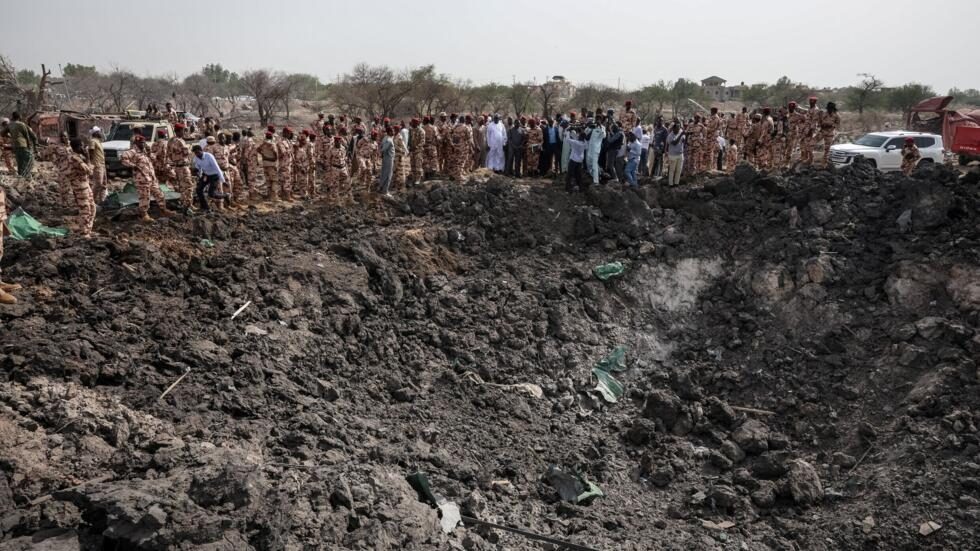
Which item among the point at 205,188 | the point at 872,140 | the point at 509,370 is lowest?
the point at 509,370

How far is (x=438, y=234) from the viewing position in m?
11.9

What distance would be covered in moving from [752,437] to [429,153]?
8.77 metres

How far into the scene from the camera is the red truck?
1744cm

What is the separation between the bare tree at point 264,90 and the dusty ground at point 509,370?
2417 centimetres

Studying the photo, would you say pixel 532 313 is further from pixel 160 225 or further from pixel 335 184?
pixel 160 225

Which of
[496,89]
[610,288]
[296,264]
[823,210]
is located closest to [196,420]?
[296,264]

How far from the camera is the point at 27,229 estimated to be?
381 inches

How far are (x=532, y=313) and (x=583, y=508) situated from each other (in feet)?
13.0

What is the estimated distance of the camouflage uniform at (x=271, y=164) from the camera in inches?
486

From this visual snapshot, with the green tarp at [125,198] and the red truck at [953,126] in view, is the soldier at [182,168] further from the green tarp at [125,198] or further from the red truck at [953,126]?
the red truck at [953,126]

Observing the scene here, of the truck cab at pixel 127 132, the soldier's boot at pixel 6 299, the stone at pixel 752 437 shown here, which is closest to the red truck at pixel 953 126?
the stone at pixel 752 437

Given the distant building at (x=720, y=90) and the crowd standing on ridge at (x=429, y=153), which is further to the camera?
the distant building at (x=720, y=90)

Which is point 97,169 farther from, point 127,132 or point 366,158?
point 366,158

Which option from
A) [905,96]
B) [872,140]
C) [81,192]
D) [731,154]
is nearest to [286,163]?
[81,192]
